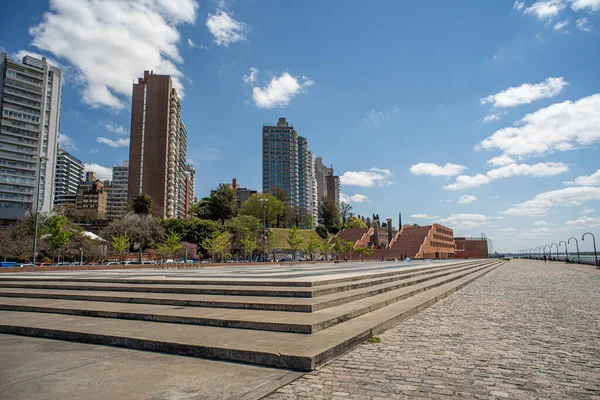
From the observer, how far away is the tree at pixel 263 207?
97250 mm

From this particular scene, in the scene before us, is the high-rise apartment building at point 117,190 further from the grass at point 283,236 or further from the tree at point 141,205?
the tree at point 141,205

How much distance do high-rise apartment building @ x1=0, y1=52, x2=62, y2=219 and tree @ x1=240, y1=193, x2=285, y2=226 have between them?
4658cm

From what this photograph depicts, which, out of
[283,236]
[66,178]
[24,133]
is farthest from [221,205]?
[66,178]

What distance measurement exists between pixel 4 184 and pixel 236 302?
8902 centimetres

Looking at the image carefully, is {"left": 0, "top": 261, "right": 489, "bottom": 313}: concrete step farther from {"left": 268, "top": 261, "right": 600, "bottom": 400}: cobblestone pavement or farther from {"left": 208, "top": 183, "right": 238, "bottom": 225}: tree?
{"left": 208, "top": 183, "right": 238, "bottom": 225}: tree

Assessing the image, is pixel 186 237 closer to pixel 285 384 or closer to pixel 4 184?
pixel 4 184

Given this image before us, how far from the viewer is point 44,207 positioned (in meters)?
81.0

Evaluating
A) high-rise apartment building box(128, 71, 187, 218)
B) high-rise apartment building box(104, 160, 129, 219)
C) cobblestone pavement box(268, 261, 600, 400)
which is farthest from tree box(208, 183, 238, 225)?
high-rise apartment building box(104, 160, 129, 219)

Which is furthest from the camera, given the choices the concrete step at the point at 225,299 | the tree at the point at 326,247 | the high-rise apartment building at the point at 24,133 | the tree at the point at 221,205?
the tree at the point at 221,205

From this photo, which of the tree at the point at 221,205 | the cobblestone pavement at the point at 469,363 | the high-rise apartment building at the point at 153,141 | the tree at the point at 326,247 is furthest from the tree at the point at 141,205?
the cobblestone pavement at the point at 469,363

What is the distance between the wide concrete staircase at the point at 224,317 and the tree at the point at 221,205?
66475mm

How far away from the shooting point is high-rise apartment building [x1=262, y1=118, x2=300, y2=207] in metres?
150

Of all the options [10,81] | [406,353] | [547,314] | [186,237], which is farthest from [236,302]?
[10,81]

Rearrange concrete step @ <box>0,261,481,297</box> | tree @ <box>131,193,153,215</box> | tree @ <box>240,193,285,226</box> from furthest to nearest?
tree @ <box>240,193,285,226</box> < tree @ <box>131,193,153,215</box> < concrete step @ <box>0,261,481,297</box>
